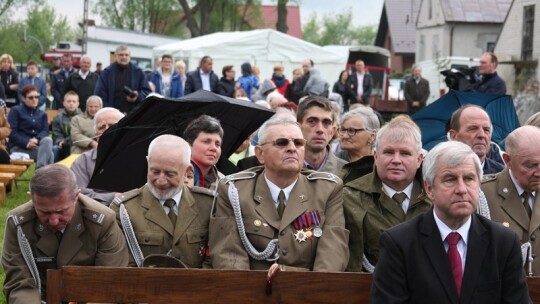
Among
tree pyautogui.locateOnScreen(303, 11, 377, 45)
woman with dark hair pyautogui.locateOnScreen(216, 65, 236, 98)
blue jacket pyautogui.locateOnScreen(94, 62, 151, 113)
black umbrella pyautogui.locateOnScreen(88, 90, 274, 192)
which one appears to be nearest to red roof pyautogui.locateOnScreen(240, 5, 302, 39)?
tree pyautogui.locateOnScreen(303, 11, 377, 45)

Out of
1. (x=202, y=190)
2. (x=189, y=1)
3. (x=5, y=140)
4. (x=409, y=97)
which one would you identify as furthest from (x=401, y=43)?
(x=202, y=190)

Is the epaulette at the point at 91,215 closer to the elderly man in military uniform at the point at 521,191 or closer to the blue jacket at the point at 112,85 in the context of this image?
the elderly man in military uniform at the point at 521,191

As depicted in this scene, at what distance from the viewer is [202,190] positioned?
6605 millimetres

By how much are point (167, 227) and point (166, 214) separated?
9cm

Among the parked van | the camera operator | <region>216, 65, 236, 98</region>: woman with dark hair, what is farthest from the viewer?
the parked van

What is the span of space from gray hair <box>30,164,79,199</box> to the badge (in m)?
1.33

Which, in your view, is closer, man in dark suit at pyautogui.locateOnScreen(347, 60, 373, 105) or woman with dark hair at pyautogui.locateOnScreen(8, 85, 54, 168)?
woman with dark hair at pyautogui.locateOnScreen(8, 85, 54, 168)

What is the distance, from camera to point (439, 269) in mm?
4926

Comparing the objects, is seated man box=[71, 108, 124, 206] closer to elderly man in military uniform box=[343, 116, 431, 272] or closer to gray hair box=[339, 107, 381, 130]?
gray hair box=[339, 107, 381, 130]

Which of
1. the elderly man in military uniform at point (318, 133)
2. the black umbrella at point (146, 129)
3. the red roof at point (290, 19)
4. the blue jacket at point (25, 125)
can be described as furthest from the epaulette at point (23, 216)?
the red roof at point (290, 19)

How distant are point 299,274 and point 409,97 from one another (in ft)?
89.0

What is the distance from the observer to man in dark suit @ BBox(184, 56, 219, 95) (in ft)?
67.6

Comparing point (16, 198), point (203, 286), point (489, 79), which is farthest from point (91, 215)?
point (489, 79)

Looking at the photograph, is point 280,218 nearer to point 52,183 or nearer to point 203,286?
point 203,286
